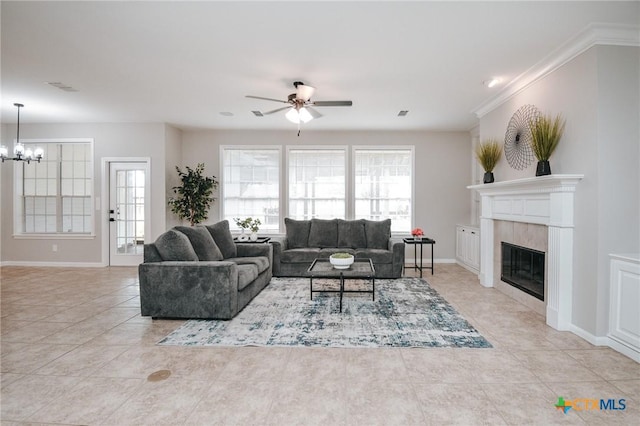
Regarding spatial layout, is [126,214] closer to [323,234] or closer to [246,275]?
[323,234]

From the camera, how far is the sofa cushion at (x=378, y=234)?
6137 millimetres

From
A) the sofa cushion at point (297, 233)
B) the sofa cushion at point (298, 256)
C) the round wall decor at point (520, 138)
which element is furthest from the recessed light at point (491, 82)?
the sofa cushion at point (297, 233)

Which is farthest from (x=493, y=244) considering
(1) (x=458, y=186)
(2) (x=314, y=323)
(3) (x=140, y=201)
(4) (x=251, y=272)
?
(3) (x=140, y=201)

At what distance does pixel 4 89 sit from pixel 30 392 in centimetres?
446

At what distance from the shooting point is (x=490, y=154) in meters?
4.94

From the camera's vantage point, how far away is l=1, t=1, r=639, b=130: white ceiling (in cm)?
272

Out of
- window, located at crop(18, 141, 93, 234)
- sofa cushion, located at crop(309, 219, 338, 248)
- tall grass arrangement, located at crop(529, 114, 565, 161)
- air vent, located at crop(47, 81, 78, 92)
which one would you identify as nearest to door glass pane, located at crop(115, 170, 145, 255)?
window, located at crop(18, 141, 93, 234)

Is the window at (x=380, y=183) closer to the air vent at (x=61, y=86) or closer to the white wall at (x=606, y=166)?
the white wall at (x=606, y=166)

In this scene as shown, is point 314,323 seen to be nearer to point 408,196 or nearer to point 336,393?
point 336,393

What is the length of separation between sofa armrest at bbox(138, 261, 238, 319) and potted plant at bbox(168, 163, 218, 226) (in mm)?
3190

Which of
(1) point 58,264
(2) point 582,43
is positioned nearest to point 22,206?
(1) point 58,264

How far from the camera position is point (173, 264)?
11.7 ft

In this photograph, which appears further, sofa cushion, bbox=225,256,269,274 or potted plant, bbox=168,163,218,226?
potted plant, bbox=168,163,218,226

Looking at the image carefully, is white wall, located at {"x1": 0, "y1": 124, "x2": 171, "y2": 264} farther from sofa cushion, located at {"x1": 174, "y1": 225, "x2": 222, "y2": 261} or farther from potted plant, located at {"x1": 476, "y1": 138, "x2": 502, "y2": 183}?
potted plant, located at {"x1": 476, "y1": 138, "x2": 502, "y2": 183}
